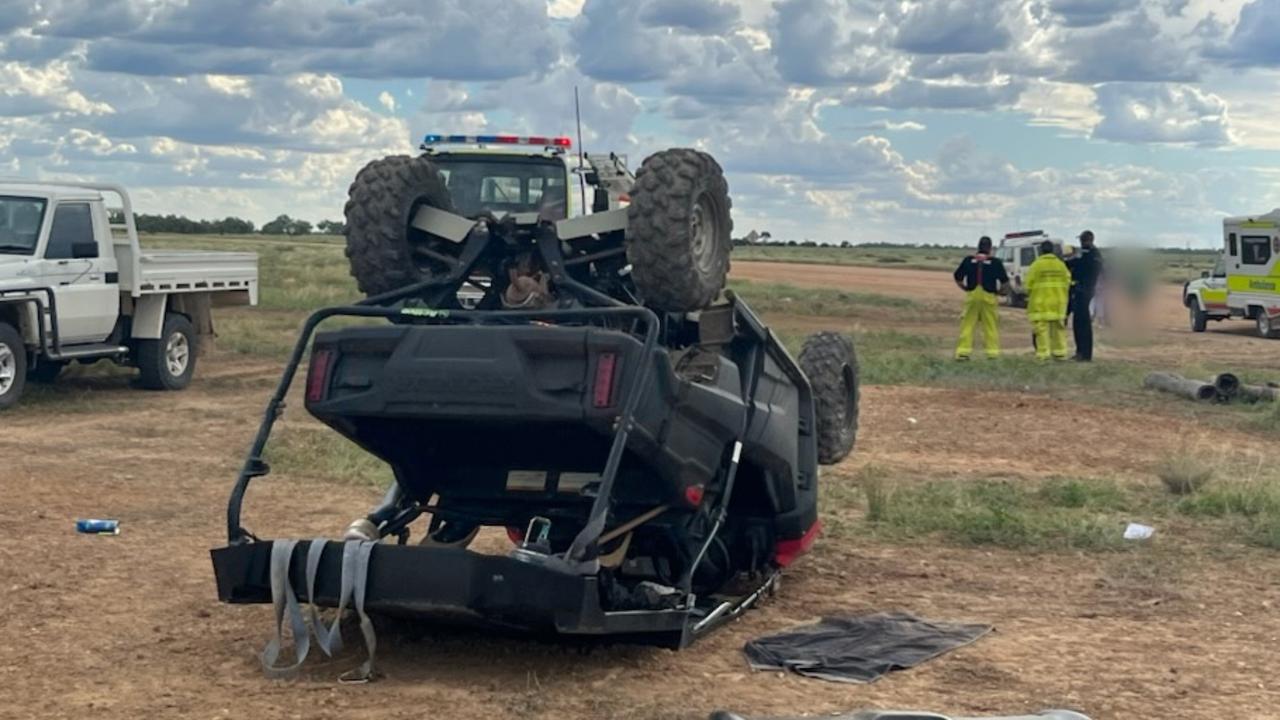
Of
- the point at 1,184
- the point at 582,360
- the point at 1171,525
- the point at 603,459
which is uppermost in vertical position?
the point at 1,184

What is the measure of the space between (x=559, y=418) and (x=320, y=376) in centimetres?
109

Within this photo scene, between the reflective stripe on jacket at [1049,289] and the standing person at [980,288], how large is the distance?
54 centimetres

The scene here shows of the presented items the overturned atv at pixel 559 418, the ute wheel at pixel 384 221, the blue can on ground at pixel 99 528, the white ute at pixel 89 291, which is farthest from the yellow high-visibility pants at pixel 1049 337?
the ute wheel at pixel 384 221

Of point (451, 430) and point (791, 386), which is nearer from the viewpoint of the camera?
point (451, 430)

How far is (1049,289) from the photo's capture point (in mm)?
23109

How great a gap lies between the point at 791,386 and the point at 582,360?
7.11 feet

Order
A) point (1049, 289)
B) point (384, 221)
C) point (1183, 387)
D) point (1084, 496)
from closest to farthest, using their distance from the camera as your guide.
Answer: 1. point (384, 221)
2. point (1084, 496)
3. point (1183, 387)
4. point (1049, 289)

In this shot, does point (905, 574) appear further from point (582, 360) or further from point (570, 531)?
point (582, 360)

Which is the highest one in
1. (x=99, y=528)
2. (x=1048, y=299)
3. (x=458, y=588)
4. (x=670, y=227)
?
(x=670, y=227)

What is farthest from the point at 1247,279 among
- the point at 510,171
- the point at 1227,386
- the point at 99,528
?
the point at 99,528

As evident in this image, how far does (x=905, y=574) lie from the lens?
8.98 metres

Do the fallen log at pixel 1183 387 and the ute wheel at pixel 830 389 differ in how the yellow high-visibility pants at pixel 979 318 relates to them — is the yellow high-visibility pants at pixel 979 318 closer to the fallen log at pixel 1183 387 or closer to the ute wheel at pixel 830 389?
the fallen log at pixel 1183 387

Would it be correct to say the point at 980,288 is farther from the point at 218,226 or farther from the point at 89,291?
the point at 218,226

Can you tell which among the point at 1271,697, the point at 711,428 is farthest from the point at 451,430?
the point at 1271,697
